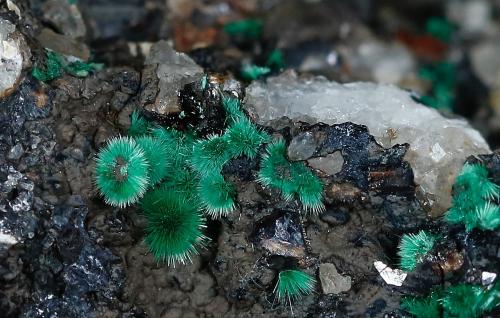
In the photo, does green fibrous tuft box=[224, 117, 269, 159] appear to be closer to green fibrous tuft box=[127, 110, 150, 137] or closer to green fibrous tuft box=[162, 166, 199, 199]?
green fibrous tuft box=[162, 166, 199, 199]

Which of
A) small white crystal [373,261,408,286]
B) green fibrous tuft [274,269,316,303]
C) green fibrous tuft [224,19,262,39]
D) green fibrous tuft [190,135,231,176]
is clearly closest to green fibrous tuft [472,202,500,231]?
small white crystal [373,261,408,286]

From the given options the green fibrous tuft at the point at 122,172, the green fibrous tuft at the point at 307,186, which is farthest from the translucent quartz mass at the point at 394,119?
the green fibrous tuft at the point at 122,172

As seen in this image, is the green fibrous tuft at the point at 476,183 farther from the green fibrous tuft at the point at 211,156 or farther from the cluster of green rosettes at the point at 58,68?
the cluster of green rosettes at the point at 58,68

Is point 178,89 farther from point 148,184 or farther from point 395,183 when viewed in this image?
point 395,183

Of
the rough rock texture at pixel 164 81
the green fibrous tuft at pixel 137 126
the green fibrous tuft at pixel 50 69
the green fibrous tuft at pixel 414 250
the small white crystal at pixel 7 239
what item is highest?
the green fibrous tuft at pixel 50 69

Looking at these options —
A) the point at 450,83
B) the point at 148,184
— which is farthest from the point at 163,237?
the point at 450,83

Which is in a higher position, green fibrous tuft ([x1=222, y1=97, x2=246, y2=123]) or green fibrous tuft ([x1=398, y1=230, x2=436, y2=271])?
green fibrous tuft ([x1=222, y1=97, x2=246, y2=123])

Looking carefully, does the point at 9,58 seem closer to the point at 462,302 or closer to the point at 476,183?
the point at 476,183
